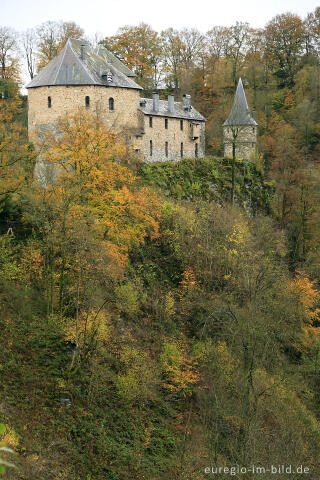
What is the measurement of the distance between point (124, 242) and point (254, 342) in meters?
8.29

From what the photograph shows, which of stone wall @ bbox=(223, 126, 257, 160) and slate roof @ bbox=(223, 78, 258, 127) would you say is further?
slate roof @ bbox=(223, 78, 258, 127)

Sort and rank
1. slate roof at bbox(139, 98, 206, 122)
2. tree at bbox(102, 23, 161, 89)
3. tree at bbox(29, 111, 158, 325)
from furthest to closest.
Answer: tree at bbox(102, 23, 161, 89), slate roof at bbox(139, 98, 206, 122), tree at bbox(29, 111, 158, 325)

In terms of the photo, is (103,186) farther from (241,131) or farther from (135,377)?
(241,131)

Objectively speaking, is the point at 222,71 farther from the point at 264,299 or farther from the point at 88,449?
the point at 88,449

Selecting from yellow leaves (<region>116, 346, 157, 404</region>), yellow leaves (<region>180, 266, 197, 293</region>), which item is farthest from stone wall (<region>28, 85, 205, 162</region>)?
yellow leaves (<region>116, 346, 157, 404</region>)

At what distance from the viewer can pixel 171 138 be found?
129 feet

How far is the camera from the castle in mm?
33344

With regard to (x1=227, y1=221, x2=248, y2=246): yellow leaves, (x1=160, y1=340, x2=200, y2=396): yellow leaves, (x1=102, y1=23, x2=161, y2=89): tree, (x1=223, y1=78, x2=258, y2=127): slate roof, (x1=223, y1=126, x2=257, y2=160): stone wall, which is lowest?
(x1=160, y1=340, x2=200, y2=396): yellow leaves

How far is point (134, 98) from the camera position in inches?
1422

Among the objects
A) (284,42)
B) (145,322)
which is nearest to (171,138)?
(145,322)

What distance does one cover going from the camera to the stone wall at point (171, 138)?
122ft

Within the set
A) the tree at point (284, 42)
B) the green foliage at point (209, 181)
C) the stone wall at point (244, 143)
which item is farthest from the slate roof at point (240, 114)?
the tree at point (284, 42)

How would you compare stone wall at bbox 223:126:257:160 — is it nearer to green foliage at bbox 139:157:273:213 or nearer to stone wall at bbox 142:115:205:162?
green foliage at bbox 139:157:273:213

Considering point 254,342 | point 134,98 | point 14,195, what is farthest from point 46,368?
point 134,98
